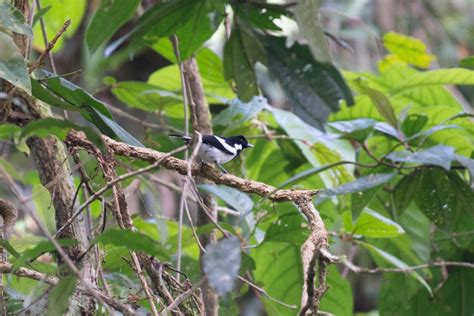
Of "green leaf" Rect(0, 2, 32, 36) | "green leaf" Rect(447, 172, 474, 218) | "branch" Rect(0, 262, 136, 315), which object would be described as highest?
"green leaf" Rect(0, 2, 32, 36)

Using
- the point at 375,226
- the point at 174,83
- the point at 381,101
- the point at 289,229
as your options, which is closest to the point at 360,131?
the point at 381,101

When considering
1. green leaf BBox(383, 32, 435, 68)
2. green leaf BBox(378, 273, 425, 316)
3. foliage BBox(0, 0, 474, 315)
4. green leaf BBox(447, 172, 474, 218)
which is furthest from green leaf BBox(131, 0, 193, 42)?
green leaf BBox(383, 32, 435, 68)

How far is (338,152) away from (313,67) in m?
0.52

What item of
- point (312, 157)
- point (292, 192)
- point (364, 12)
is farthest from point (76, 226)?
point (364, 12)

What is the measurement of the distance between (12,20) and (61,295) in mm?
753

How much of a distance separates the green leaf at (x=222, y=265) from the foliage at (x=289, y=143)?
474mm

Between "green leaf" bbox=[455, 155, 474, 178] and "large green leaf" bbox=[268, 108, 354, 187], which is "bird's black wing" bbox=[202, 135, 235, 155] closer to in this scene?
"large green leaf" bbox=[268, 108, 354, 187]

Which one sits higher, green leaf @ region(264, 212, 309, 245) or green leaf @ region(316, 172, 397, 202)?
green leaf @ region(316, 172, 397, 202)

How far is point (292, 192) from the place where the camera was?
1.99 m

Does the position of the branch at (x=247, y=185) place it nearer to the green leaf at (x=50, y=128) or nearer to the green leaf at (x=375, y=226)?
the green leaf at (x=50, y=128)

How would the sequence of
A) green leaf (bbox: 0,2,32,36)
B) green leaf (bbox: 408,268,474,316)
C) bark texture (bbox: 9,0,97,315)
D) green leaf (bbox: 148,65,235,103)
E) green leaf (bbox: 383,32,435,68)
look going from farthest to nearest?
1. green leaf (bbox: 383,32,435,68)
2. green leaf (bbox: 148,65,235,103)
3. green leaf (bbox: 408,268,474,316)
4. bark texture (bbox: 9,0,97,315)
5. green leaf (bbox: 0,2,32,36)

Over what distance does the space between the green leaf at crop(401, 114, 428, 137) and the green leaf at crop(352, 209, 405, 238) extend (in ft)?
1.32

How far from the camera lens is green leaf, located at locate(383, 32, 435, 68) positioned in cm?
382

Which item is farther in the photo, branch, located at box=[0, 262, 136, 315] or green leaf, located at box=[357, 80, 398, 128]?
green leaf, located at box=[357, 80, 398, 128]
